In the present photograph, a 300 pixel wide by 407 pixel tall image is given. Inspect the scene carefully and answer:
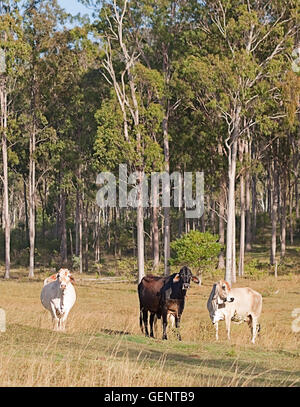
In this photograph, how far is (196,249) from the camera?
147 ft

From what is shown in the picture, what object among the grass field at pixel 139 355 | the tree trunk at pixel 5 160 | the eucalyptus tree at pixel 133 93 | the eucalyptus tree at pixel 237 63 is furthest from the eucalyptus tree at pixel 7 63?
the grass field at pixel 139 355

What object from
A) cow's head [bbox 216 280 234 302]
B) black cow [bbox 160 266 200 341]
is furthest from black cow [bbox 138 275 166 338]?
cow's head [bbox 216 280 234 302]

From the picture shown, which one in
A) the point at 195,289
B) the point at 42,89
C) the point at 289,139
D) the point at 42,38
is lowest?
the point at 195,289

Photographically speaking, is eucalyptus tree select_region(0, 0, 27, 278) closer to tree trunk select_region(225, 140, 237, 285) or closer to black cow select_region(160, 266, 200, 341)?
tree trunk select_region(225, 140, 237, 285)

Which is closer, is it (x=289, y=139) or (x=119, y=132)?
(x=119, y=132)

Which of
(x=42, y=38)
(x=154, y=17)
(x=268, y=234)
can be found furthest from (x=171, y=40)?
(x=268, y=234)

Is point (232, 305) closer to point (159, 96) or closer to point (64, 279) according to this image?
point (64, 279)

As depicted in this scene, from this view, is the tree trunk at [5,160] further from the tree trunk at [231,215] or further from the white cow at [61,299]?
the white cow at [61,299]

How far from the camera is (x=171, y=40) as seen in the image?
4981cm

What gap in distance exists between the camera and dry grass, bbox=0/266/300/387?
11.5 meters

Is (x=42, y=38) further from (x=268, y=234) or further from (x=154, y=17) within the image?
(x=268, y=234)

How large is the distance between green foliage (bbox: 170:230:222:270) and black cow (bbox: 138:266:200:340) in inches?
923

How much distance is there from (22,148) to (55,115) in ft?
13.6

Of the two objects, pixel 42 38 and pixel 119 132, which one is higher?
pixel 42 38
